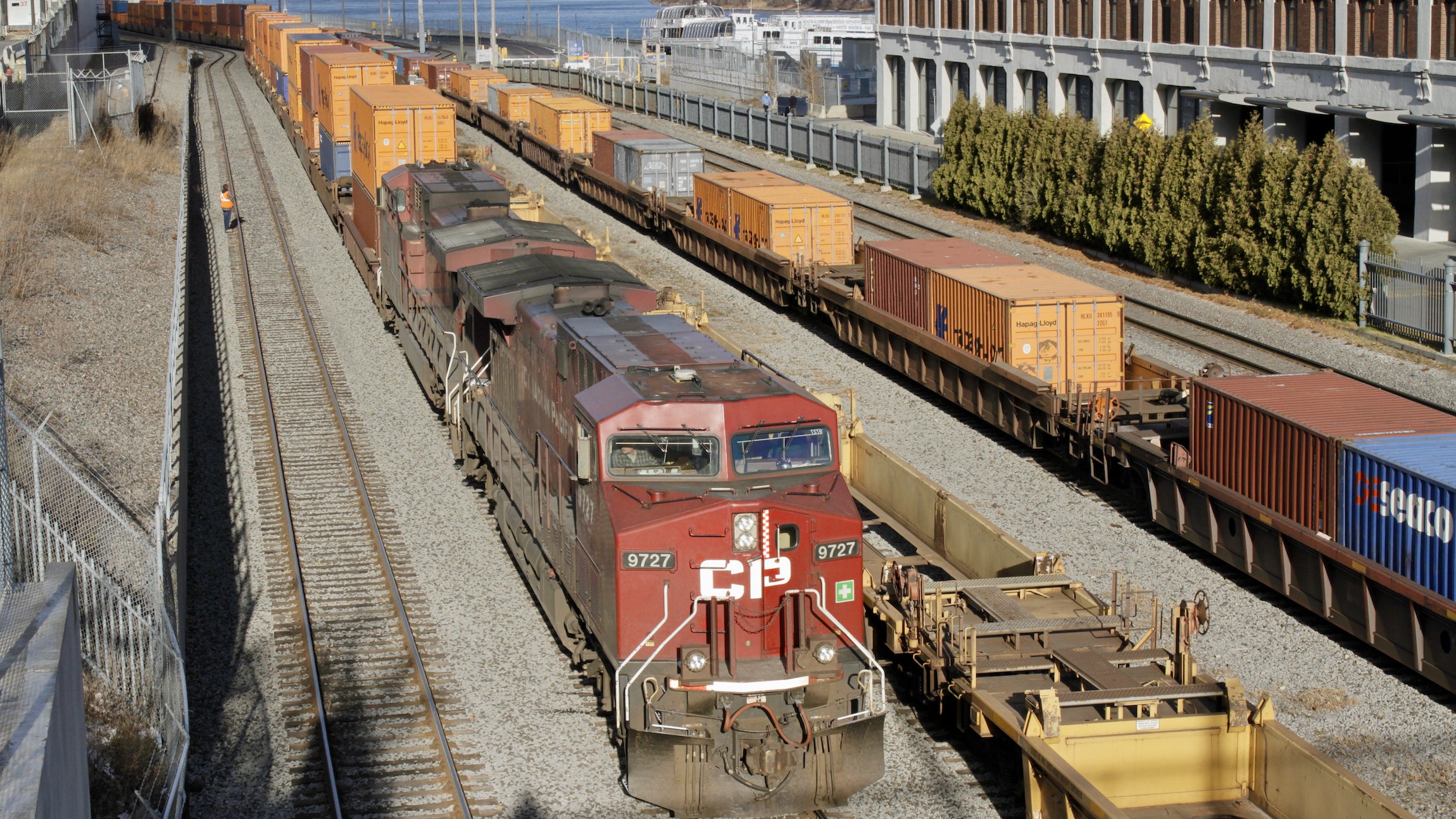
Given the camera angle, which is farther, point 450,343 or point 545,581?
point 450,343

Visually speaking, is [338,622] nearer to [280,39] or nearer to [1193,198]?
[1193,198]

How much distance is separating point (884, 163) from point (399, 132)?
65.6 ft

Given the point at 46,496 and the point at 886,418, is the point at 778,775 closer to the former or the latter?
the point at 46,496

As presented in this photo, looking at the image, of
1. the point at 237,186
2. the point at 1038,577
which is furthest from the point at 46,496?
the point at 237,186

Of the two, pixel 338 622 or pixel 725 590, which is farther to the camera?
pixel 338 622

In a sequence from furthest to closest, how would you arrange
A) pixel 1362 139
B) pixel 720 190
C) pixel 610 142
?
pixel 610 142
pixel 1362 139
pixel 720 190

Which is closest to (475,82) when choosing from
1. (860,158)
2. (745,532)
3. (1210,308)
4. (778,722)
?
(860,158)

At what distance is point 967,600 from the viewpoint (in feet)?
52.6

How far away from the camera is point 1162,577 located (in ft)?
62.2

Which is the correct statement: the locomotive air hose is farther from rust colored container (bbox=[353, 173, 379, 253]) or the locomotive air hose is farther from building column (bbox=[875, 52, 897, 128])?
building column (bbox=[875, 52, 897, 128])

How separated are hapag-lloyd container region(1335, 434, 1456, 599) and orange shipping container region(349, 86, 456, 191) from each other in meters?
24.7

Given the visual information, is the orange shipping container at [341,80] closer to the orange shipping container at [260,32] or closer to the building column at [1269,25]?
the building column at [1269,25]

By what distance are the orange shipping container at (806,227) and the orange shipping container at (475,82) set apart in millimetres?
35379

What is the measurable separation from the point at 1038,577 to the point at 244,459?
45.4 feet
